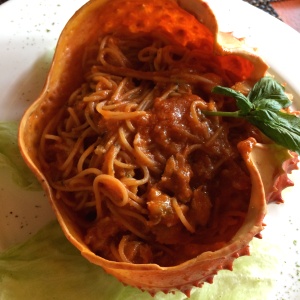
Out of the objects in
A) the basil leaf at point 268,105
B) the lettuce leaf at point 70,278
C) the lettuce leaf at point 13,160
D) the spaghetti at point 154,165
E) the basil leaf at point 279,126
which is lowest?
the lettuce leaf at point 70,278

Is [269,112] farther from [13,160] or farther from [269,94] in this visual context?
Answer: [13,160]

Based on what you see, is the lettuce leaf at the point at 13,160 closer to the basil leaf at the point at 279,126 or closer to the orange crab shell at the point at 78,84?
the orange crab shell at the point at 78,84

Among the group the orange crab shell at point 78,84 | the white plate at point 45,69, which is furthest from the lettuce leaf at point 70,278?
the orange crab shell at point 78,84

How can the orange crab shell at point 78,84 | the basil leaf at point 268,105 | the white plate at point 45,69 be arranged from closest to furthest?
the orange crab shell at point 78,84 < the basil leaf at point 268,105 < the white plate at point 45,69

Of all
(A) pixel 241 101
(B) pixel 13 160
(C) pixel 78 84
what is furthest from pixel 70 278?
(A) pixel 241 101

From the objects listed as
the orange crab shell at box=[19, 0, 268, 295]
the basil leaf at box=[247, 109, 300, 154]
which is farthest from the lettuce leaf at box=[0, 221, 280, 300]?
the basil leaf at box=[247, 109, 300, 154]

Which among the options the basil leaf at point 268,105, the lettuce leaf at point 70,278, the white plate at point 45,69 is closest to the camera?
the basil leaf at point 268,105
